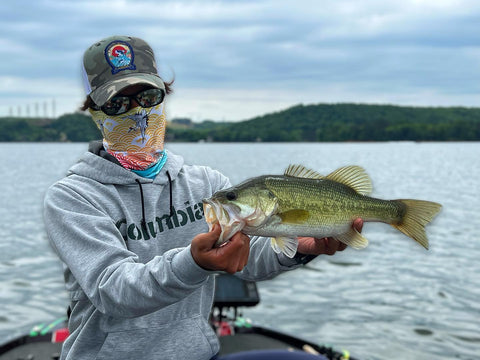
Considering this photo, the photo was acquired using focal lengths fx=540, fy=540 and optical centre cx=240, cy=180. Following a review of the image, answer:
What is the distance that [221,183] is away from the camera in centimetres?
376

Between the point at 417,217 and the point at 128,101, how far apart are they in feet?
6.11

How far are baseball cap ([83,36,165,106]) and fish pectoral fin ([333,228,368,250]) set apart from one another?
1.42 m

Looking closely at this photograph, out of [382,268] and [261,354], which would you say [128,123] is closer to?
[261,354]

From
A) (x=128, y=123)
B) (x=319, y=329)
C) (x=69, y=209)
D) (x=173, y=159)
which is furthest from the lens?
(x=319, y=329)

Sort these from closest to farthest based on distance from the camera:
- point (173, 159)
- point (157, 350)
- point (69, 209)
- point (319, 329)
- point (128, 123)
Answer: point (69, 209)
point (157, 350)
point (128, 123)
point (173, 159)
point (319, 329)

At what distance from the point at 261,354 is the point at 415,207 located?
145 cm

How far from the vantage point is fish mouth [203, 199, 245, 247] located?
2.45 metres

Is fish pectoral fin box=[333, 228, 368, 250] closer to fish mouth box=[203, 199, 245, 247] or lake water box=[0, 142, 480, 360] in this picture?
fish mouth box=[203, 199, 245, 247]

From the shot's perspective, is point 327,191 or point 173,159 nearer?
point 327,191

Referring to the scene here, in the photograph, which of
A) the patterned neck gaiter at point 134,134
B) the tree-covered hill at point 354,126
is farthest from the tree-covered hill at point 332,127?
the patterned neck gaiter at point 134,134

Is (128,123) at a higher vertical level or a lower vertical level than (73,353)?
higher

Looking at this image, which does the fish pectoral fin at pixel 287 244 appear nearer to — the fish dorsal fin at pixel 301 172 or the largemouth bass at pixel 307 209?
the largemouth bass at pixel 307 209

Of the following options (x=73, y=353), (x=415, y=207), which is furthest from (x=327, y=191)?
(x=73, y=353)

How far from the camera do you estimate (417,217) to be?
10.1 feet
